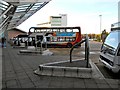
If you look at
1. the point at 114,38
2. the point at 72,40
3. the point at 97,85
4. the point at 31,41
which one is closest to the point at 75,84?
the point at 97,85

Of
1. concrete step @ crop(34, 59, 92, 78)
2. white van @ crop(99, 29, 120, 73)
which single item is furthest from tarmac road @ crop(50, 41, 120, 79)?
concrete step @ crop(34, 59, 92, 78)

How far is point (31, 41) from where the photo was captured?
3559 centimetres

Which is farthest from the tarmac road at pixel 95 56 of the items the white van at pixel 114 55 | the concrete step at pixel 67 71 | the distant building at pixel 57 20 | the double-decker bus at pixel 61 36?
the distant building at pixel 57 20

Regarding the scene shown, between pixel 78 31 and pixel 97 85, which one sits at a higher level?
pixel 78 31

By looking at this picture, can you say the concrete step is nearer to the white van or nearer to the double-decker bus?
the white van

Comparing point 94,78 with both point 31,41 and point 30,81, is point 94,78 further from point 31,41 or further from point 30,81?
point 31,41

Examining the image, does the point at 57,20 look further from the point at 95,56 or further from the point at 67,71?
the point at 67,71

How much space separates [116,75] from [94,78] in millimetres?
1158

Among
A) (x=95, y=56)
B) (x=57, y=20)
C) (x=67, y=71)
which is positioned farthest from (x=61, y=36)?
(x=67, y=71)

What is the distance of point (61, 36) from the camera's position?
3388cm

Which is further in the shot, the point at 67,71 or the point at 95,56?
the point at 95,56

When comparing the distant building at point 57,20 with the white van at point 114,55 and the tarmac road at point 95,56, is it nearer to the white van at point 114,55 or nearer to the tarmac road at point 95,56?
the tarmac road at point 95,56

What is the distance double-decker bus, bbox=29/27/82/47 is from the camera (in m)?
Result: 33.5

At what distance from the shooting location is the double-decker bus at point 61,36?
1318 inches
